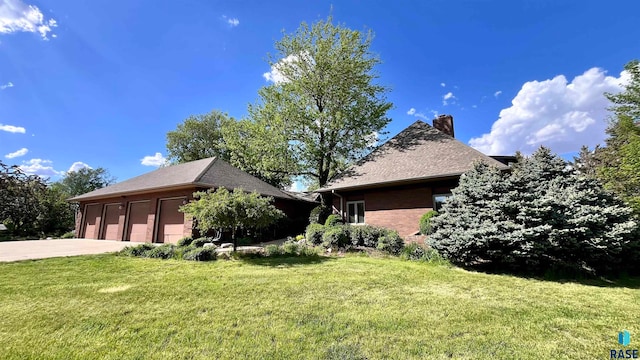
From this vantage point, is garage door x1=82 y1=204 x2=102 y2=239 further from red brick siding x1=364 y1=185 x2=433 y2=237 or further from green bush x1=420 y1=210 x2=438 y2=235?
green bush x1=420 y1=210 x2=438 y2=235

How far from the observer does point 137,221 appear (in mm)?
15562

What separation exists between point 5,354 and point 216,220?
19.3ft

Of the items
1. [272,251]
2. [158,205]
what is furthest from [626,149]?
[158,205]

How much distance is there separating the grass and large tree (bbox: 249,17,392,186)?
1402 cm

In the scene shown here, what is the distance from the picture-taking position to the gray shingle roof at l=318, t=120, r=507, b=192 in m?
11.1

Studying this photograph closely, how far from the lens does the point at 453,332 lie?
3.20 meters

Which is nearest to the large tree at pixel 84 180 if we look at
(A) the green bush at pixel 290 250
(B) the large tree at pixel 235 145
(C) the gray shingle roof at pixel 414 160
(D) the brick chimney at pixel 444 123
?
(B) the large tree at pixel 235 145

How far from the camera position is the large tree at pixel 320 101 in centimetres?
1919

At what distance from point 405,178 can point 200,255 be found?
8.67 metres

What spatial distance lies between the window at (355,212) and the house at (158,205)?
512 cm
